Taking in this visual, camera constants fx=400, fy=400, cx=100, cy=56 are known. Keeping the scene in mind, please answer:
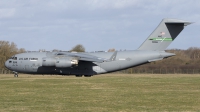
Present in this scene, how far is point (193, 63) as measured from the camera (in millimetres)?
61406

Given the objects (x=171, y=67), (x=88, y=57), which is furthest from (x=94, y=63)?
(x=171, y=67)

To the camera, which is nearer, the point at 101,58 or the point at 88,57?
the point at 88,57

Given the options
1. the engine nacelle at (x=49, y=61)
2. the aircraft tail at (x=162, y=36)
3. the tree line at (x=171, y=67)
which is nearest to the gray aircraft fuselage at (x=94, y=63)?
the engine nacelle at (x=49, y=61)

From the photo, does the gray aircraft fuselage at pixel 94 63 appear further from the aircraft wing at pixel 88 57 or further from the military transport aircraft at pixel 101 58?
the aircraft wing at pixel 88 57

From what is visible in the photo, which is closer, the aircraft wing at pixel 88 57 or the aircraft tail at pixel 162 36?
the aircraft wing at pixel 88 57

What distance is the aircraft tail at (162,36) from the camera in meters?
35.6

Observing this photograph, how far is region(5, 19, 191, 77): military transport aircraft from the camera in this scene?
113 ft

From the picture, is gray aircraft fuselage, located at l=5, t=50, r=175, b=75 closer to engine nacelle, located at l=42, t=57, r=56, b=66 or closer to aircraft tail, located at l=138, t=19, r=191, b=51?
engine nacelle, located at l=42, t=57, r=56, b=66

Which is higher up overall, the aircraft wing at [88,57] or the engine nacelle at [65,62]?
the aircraft wing at [88,57]

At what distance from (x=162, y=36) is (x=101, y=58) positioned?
6026mm

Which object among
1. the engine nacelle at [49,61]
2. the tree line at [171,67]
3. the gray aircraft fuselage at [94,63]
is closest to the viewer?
the engine nacelle at [49,61]

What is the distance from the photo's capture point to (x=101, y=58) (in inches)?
1348

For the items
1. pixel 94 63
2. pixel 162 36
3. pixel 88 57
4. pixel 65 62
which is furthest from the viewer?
pixel 162 36

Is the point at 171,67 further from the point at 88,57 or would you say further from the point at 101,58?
the point at 88,57
